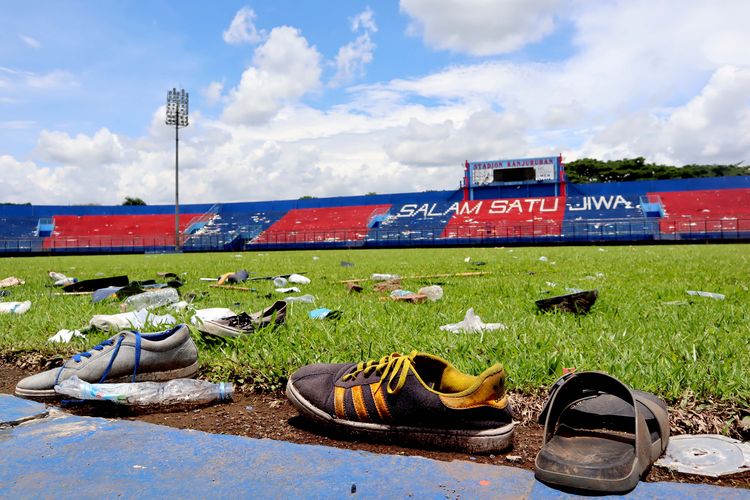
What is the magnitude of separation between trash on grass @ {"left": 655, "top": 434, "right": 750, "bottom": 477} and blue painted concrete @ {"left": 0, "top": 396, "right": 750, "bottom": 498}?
0.15 meters

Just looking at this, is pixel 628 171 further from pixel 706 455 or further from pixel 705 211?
pixel 706 455

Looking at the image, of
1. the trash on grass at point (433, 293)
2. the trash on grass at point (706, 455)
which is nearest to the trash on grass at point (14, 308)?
the trash on grass at point (433, 293)

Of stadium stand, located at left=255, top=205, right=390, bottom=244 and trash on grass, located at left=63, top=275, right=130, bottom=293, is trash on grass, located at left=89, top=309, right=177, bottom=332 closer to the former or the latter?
trash on grass, located at left=63, top=275, right=130, bottom=293

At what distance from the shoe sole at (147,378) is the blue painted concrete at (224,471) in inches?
16.4

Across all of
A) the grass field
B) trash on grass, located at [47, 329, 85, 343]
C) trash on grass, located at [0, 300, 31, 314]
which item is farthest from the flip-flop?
trash on grass, located at [0, 300, 31, 314]

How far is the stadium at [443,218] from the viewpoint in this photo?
29578mm

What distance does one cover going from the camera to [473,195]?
118 feet

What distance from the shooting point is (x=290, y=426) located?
1.88 metres

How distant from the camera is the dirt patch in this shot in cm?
158

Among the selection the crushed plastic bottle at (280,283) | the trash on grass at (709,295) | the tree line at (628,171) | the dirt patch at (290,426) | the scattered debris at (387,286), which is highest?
the tree line at (628,171)

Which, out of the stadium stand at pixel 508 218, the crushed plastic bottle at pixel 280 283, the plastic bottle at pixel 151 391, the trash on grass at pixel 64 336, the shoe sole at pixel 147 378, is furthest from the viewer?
the stadium stand at pixel 508 218

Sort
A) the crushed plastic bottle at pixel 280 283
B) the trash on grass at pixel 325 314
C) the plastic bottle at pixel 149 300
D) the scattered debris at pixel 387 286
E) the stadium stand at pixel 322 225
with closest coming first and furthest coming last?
the trash on grass at pixel 325 314 → the plastic bottle at pixel 149 300 → the scattered debris at pixel 387 286 → the crushed plastic bottle at pixel 280 283 → the stadium stand at pixel 322 225

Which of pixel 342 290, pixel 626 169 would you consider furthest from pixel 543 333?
pixel 626 169

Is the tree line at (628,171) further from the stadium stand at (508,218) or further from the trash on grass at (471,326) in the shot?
the trash on grass at (471,326)
